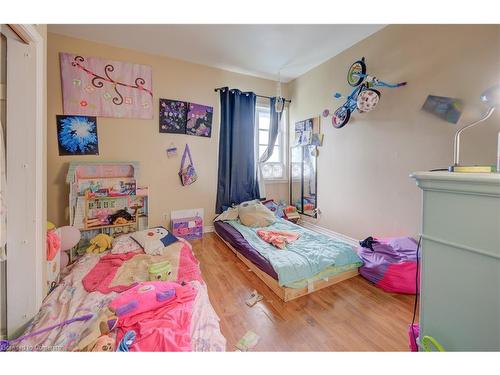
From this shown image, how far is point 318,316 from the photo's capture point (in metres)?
1.45

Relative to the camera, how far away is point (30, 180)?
44.3 inches

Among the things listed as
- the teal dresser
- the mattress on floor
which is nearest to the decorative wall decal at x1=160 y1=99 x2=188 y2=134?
the mattress on floor

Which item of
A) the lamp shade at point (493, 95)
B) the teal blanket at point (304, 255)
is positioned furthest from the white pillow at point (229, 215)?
the lamp shade at point (493, 95)

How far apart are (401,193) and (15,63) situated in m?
3.07

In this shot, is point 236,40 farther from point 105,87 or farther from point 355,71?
point 105,87

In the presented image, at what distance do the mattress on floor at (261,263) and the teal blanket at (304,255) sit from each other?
0.11 feet

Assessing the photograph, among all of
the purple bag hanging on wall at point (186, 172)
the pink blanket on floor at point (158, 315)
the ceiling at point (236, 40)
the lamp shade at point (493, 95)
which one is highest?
the ceiling at point (236, 40)

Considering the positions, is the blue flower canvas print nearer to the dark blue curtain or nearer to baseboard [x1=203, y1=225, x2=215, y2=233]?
the dark blue curtain

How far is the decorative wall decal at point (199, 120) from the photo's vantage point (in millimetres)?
3009

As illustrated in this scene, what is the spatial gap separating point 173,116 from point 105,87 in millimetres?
824

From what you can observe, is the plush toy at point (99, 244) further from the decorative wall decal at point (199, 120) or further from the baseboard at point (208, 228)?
the decorative wall decal at point (199, 120)

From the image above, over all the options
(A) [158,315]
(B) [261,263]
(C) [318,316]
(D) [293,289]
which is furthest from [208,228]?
(C) [318,316]
